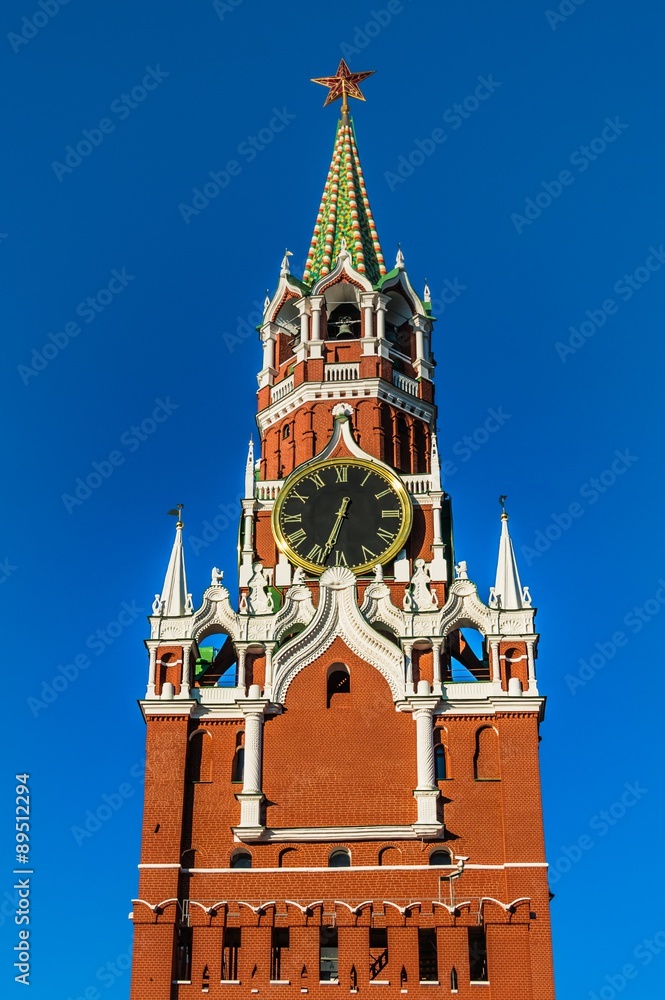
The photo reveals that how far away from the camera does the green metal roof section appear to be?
213 ft

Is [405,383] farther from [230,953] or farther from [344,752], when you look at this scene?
[230,953]

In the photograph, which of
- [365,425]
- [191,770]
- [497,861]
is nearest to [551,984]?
[497,861]

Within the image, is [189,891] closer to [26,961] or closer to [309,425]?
[26,961]

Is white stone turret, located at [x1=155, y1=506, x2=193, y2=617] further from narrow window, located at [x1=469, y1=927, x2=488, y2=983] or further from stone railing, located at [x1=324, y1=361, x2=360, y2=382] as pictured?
narrow window, located at [x1=469, y1=927, x2=488, y2=983]

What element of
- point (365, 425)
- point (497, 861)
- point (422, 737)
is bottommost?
point (497, 861)

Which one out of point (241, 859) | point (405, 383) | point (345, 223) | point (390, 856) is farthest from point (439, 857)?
point (345, 223)

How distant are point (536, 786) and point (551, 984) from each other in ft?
18.2

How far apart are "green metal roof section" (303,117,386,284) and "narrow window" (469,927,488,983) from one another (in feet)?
81.5

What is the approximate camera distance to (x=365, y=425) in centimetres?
5912

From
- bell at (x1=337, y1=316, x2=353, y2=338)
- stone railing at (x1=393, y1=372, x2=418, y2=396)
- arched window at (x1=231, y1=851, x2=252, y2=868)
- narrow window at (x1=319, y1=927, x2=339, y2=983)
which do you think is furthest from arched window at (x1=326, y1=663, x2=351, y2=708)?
bell at (x1=337, y1=316, x2=353, y2=338)

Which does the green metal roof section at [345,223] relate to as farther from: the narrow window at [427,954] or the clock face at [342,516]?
the narrow window at [427,954]

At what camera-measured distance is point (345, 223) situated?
66625 mm

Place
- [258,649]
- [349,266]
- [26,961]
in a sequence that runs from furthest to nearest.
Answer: [349,266] → [258,649] → [26,961]

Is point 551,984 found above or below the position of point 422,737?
below
